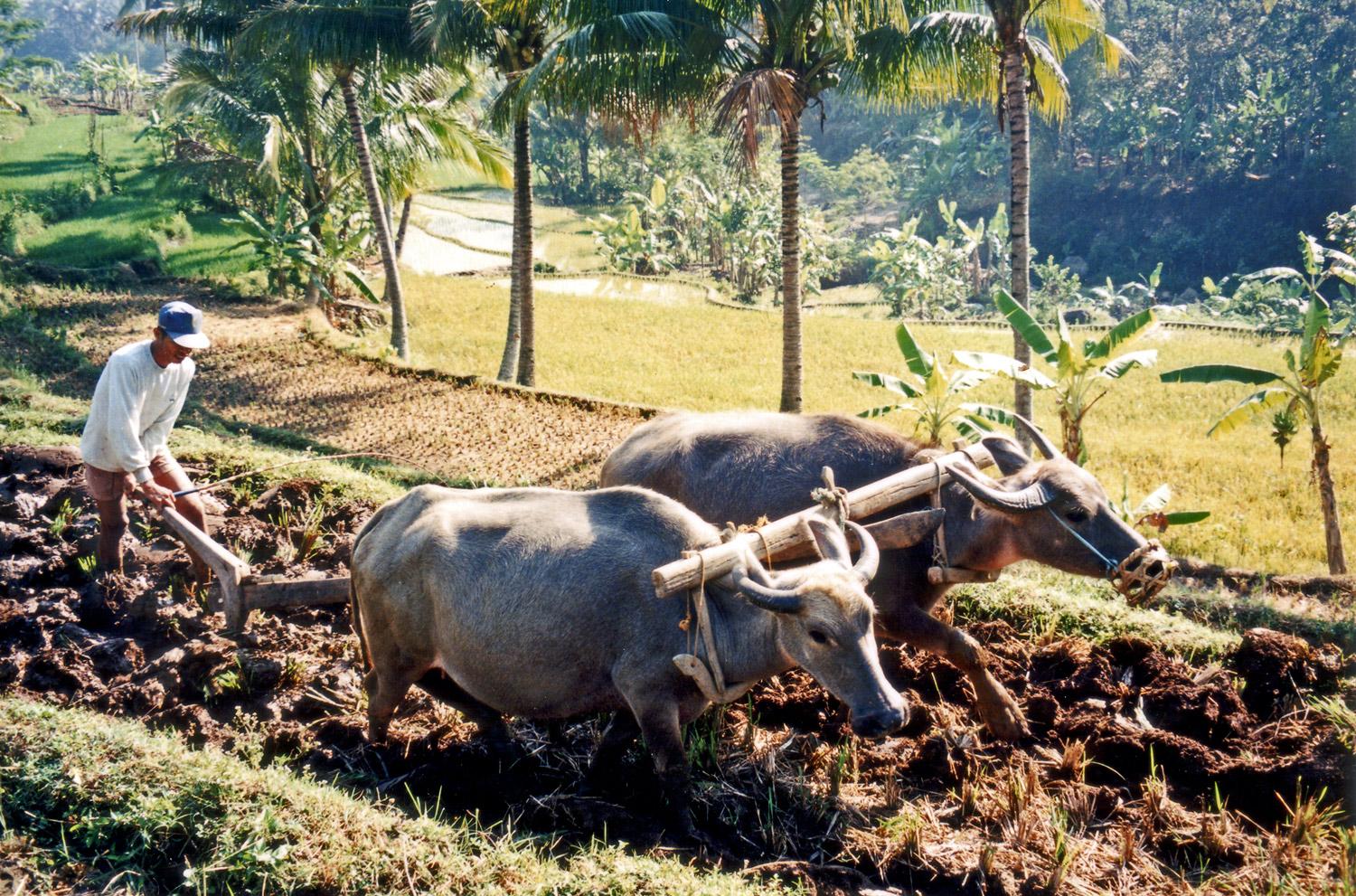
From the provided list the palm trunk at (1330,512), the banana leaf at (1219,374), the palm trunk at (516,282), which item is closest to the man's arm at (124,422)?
the banana leaf at (1219,374)

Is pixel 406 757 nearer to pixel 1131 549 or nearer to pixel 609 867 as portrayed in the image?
pixel 609 867

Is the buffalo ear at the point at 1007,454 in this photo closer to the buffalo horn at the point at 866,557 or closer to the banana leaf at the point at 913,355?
the buffalo horn at the point at 866,557


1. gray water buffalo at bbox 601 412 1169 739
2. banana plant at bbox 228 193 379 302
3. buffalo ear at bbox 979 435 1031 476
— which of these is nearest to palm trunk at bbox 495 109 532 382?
banana plant at bbox 228 193 379 302

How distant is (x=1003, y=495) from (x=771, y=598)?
1.63m

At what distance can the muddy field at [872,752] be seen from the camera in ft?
13.8

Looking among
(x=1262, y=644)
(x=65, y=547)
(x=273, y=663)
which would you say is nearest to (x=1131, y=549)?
(x=1262, y=644)

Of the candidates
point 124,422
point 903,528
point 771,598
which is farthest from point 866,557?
point 124,422

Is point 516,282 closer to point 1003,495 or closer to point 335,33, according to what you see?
point 335,33

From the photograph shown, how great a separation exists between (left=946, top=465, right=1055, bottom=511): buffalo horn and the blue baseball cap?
385cm

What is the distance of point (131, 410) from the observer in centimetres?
555

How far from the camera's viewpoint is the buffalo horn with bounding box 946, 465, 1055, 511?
4.85 m

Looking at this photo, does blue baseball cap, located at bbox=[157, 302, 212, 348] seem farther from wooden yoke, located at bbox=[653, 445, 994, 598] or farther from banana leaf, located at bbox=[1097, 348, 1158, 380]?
banana leaf, located at bbox=[1097, 348, 1158, 380]

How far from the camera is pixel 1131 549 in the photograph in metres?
4.84

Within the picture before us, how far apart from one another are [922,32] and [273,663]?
798 cm
